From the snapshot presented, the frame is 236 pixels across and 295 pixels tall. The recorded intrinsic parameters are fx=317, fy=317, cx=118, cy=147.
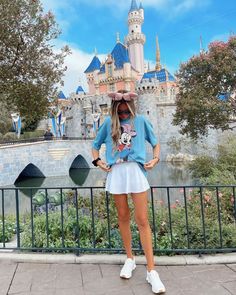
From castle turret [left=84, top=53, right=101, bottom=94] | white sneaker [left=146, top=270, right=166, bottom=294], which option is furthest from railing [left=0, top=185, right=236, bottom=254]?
castle turret [left=84, top=53, right=101, bottom=94]

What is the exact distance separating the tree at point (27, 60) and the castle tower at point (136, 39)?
46.3 m

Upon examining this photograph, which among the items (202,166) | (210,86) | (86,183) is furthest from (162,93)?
(202,166)

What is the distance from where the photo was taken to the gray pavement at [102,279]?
2.67 metres

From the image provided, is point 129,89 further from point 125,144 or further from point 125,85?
point 125,144

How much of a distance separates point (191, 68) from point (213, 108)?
2955 mm

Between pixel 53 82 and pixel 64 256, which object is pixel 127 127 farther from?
pixel 53 82

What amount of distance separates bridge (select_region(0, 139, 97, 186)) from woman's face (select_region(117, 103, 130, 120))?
17.8 m

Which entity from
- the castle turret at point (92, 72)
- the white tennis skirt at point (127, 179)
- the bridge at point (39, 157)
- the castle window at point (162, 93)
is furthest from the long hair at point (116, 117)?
the castle turret at point (92, 72)

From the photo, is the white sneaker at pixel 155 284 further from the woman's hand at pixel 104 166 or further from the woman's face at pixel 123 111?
the woman's face at pixel 123 111

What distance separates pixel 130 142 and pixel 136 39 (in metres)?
50.6

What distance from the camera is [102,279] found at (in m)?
2.91

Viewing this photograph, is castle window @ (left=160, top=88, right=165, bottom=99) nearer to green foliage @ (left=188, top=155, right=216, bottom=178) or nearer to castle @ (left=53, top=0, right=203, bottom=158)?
castle @ (left=53, top=0, right=203, bottom=158)

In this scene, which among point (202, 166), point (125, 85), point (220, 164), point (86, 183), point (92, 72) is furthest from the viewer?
point (92, 72)

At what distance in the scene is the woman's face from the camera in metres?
2.79
